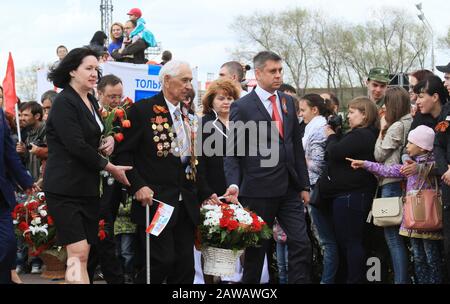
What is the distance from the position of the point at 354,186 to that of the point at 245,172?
137 cm

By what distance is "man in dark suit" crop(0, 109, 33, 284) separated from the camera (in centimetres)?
706

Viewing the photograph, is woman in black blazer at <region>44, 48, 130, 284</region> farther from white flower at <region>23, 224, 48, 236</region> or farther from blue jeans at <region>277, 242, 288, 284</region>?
blue jeans at <region>277, 242, 288, 284</region>

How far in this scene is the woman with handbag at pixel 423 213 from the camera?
7.82 m

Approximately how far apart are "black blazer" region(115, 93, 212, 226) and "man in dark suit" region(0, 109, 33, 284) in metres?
1.06

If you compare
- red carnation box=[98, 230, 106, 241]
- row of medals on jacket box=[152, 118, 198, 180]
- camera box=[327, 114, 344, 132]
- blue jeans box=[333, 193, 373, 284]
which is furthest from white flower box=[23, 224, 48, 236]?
camera box=[327, 114, 344, 132]

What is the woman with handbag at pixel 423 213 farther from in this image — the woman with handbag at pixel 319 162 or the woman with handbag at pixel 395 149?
the woman with handbag at pixel 319 162

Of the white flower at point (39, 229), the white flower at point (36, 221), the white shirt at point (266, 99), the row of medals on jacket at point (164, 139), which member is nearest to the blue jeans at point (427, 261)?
the white shirt at point (266, 99)

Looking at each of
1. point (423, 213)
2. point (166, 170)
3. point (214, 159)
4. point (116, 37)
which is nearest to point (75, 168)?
point (166, 170)

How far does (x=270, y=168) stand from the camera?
7.68m

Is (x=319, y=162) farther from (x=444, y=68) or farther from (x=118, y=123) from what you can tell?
(x=118, y=123)
